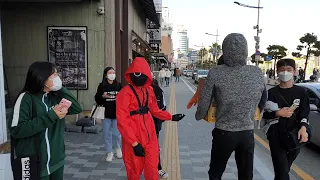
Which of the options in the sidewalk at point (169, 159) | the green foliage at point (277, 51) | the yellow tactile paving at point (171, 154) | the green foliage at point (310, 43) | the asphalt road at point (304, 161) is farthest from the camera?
the green foliage at point (277, 51)

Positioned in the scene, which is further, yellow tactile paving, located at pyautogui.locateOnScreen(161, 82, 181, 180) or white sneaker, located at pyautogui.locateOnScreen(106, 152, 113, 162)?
white sneaker, located at pyautogui.locateOnScreen(106, 152, 113, 162)

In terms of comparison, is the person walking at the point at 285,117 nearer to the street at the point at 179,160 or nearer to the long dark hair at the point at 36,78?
the street at the point at 179,160

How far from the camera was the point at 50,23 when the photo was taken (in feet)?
27.4

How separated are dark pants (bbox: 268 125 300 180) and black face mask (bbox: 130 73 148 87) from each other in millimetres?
1570

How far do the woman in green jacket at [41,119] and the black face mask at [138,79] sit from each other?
905 millimetres

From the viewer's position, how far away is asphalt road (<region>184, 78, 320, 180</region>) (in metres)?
5.30

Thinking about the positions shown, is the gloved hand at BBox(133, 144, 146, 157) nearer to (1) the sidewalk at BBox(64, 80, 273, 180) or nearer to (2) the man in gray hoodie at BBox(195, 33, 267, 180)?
(2) the man in gray hoodie at BBox(195, 33, 267, 180)

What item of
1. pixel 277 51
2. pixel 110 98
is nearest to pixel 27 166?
pixel 110 98

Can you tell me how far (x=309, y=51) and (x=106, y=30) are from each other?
36432 millimetres

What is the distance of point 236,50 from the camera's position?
9.57 feet

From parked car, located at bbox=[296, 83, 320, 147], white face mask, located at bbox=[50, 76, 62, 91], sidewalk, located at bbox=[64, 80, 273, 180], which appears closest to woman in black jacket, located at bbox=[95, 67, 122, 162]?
sidewalk, located at bbox=[64, 80, 273, 180]

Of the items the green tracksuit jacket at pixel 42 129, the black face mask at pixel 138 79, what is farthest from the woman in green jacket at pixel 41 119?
the black face mask at pixel 138 79

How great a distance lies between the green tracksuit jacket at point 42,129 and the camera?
2.48m

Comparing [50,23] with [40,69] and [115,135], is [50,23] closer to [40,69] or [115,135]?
[115,135]
